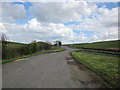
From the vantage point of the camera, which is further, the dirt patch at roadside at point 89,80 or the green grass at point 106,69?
the green grass at point 106,69

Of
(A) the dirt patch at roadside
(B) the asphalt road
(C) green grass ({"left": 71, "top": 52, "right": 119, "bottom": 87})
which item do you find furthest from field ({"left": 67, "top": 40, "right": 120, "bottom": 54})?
(B) the asphalt road

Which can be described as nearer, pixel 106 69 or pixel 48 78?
pixel 48 78

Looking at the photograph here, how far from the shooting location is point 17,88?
4020 millimetres

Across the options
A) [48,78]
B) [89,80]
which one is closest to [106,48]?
[89,80]

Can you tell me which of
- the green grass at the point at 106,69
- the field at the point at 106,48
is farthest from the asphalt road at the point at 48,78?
the field at the point at 106,48

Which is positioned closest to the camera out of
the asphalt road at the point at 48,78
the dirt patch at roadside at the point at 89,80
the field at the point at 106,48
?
the dirt patch at roadside at the point at 89,80

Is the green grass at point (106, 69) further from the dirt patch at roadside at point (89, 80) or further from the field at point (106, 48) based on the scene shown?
the field at point (106, 48)

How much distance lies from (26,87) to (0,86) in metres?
1.25

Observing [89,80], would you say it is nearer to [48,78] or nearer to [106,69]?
[48,78]

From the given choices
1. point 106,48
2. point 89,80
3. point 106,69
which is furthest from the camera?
point 106,48

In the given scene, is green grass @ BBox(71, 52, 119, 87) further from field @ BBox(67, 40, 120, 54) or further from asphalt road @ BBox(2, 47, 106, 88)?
field @ BBox(67, 40, 120, 54)

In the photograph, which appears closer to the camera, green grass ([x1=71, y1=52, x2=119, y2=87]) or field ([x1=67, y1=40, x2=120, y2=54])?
green grass ([x1=71, y1=52, x2=119, y2=87])

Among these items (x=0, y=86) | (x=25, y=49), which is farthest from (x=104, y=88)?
(x=25, y=49)

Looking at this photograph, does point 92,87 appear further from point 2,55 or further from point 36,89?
point 2,55
